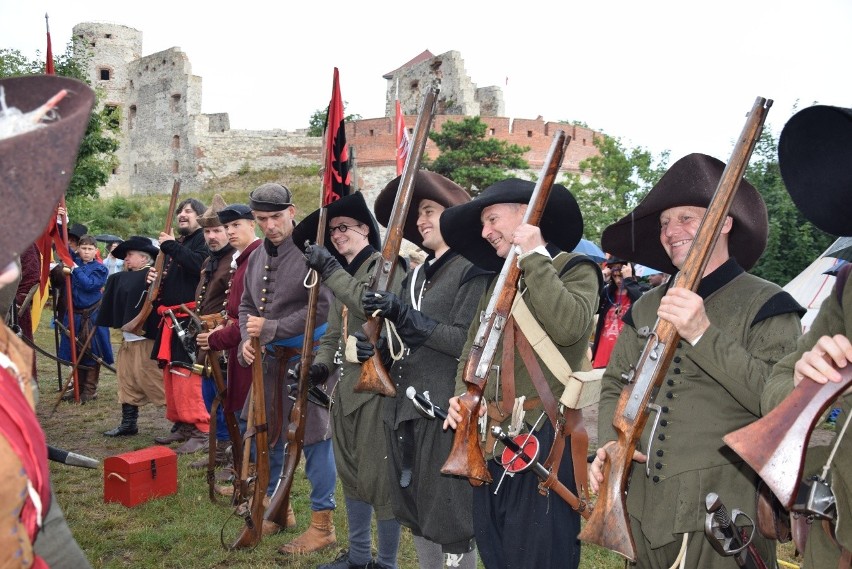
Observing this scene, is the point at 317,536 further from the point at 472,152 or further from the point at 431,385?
the point at 472,152

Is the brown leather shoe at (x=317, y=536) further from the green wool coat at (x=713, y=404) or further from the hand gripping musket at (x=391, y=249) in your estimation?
the green wool coat at (x=713, y=404)

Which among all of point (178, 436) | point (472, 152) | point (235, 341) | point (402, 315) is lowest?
point (178, 436)

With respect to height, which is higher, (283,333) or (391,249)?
(391,249)

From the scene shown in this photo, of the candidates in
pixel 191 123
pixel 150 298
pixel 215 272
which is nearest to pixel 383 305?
pixel 215 272

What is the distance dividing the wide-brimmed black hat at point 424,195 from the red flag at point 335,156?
0.34 meters

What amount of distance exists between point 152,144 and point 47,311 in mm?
26924

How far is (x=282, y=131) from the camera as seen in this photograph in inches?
1619

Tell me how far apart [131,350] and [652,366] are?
7072mm

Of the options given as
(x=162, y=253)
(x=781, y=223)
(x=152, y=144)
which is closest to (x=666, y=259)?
(x=162, y=253)

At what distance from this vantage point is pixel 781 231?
11766 mm

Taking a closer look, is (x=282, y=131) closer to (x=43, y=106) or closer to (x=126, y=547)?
(x=126, y=547)

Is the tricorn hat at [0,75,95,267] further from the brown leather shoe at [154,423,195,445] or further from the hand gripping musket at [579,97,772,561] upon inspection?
the brown leather shoe at [154,423,195,445]

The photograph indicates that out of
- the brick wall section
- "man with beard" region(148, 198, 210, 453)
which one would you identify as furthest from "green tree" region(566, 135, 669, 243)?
"man with beard" region(148, 198, 210, 453)

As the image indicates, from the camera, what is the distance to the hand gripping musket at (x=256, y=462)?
4984mm
